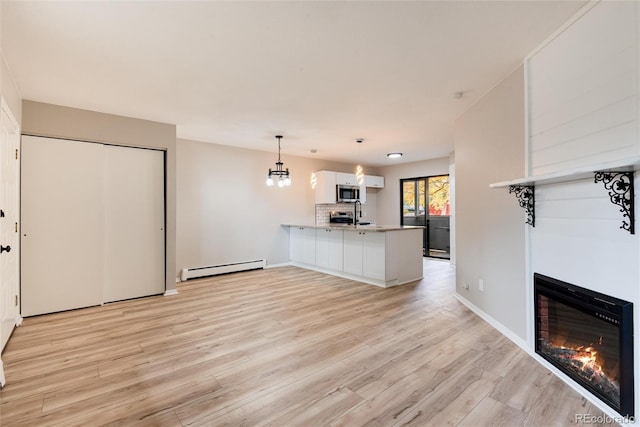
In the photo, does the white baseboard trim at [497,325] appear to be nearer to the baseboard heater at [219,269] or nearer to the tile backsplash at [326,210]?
the baseboard heater at [219,269]

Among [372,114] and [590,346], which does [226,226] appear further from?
[590,346]

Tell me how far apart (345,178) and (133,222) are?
4657mm

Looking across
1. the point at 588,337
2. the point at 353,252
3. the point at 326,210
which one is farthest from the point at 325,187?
the point at 588,337

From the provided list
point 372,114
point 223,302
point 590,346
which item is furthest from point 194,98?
point 590,346

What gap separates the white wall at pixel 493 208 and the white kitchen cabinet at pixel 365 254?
1.21m

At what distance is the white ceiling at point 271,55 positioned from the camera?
1.97 metres

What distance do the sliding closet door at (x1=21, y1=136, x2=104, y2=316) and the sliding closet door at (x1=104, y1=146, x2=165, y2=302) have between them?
0.12m

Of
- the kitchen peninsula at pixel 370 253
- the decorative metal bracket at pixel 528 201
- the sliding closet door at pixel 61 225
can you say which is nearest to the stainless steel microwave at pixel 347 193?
the kitchen peninsula at pixel 370 253

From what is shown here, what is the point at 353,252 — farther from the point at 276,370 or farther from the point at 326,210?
the point at 276,370

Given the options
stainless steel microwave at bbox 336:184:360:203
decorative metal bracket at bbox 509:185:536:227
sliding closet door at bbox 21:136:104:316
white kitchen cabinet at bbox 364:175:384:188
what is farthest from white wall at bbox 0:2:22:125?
white kitchen cabinet at bbox 364:175:384:188

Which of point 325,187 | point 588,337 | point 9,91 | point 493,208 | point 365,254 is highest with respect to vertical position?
point 9,91

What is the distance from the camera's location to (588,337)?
2018 millimetres

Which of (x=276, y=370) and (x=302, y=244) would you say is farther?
(x=302, y=244)

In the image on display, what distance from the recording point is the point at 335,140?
5473 millimetres
